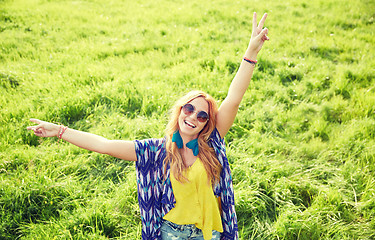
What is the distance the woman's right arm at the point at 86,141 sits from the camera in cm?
202

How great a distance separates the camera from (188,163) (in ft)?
7.00

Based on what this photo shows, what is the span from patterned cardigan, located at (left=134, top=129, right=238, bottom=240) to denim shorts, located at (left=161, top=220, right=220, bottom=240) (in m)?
0.06

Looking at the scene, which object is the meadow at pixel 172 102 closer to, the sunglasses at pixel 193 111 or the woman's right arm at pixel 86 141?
the woman's right arm at pixel 86 141

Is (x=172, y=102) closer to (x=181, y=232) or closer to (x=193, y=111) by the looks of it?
(x=193, y=111)

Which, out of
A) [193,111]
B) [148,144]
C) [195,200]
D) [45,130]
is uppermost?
[193,111]

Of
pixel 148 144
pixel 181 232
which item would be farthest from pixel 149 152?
pixel 181 232

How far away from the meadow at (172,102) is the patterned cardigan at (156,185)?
0.51 meters

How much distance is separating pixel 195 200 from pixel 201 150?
38 centimetres

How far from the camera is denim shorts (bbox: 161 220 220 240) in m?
2.14

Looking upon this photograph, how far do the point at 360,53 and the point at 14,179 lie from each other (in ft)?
20.2

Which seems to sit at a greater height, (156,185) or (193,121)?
(193,121)

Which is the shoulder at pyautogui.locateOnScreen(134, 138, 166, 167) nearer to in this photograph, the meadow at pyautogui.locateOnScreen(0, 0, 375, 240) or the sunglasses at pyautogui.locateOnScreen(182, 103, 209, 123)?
the sunglasses at pyautogui.locateOnScreen(182, 103, 209, 123)

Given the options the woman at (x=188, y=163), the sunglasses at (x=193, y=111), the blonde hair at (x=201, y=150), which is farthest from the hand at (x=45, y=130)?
the sunglasses at (x=193, y=111)

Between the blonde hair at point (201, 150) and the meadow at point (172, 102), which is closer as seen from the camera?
the blonde hair at point (201, 150)
